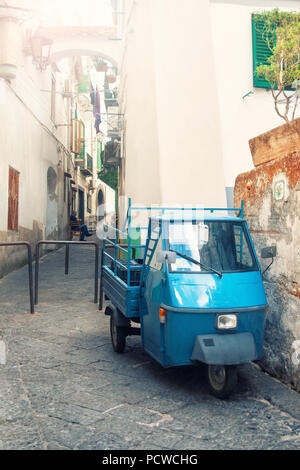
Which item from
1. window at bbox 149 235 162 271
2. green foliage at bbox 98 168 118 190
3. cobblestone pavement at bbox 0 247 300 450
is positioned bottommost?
cobblestone pavement at bbox 0 247 300 450

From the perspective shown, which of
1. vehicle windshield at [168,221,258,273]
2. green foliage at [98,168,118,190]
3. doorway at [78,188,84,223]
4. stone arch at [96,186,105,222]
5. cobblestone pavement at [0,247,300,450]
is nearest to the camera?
cobblestone pavement at [0,247,300,450]

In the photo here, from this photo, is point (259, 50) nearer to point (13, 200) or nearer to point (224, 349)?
point (13, 200)

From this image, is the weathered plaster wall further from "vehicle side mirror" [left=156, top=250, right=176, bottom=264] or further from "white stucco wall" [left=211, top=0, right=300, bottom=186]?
"white stucco wall" [left=211, top=0, right=300, bottom=186]

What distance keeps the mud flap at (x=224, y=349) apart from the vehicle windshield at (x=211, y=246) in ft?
1.87

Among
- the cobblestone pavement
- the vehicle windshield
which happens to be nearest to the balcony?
the cobblestone pavement

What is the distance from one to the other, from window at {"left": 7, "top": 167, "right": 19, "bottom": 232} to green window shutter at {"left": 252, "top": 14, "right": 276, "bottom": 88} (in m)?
5.39

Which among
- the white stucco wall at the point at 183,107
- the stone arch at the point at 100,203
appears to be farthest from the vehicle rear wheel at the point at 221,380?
the stone arch at the point at 100,203

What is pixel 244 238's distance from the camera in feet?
14.2

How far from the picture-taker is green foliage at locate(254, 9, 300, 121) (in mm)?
7383

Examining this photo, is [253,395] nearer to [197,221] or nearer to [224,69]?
[197,221]

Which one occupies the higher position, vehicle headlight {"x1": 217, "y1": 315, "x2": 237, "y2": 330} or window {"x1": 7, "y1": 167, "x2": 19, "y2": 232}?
window {"x1": 7, "y1": 167, "x2": 19, "y2": 232}

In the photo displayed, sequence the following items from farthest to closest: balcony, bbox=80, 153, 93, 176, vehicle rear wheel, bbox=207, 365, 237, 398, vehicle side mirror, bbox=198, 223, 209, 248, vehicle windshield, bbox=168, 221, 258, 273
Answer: balcony, bbox=80, 153, 93, 176
vehicle side mirror, bbox=198, 223, 209, 248
vehicle windshield, bbox=168, 221, 258, 273
vehicle rear wheel, bbox=207, 365, 237, 398

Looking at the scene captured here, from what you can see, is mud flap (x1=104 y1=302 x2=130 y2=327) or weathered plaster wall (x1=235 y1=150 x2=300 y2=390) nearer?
weathered plaster wall (x1=235 y1=150 x2=300 y2=390)

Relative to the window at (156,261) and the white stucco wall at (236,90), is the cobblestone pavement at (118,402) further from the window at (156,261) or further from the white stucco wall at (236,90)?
the white stucco wall at (236,90)
